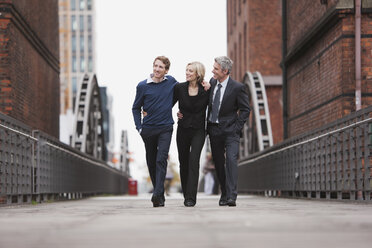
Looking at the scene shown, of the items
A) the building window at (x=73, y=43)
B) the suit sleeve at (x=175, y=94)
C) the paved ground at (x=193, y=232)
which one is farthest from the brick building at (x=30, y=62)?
the building window at (x=73, y=43)

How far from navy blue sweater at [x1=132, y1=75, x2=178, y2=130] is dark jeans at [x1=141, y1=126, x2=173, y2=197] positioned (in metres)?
0.09

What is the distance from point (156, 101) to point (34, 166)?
12.0ft

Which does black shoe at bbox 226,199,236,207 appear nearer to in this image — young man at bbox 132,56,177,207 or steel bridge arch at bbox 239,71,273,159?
young man at bbox 132,56,177,207

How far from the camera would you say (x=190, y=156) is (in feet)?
33.1

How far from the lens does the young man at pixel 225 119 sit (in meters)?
10.2

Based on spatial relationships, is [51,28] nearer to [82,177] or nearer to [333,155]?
[82,177]

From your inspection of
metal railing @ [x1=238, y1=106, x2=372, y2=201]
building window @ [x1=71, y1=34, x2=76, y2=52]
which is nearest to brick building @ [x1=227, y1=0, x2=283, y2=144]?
metal railing @ [x1=238, y1=106, x2=372, y2=201]

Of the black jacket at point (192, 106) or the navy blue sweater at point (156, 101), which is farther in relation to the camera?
the navy blue sweater at point (156, 101)

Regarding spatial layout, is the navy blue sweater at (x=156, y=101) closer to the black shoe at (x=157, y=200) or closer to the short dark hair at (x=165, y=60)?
the short dark hair at (x=165, y=60)

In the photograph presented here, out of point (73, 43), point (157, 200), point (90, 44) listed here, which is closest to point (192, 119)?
point (157, 200)

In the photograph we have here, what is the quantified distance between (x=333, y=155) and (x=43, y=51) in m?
9.16

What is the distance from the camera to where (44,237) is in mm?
5000

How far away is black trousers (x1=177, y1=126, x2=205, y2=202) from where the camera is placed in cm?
1004

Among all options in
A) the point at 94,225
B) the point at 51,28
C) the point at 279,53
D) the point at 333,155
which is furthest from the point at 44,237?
the point at 279,53
